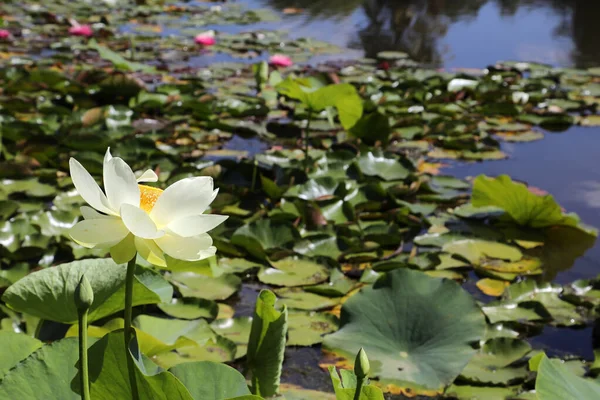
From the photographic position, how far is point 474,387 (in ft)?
4.24

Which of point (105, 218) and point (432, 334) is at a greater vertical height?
point (105, 218)

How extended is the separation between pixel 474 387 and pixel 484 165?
59.6 inches

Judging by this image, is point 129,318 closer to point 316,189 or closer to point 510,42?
point 316,189

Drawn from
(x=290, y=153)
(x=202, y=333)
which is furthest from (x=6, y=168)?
(x=202, y=333)

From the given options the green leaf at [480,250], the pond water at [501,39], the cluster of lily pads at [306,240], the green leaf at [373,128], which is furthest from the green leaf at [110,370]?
the green leaf at [373,128]

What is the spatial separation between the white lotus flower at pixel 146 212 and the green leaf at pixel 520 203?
145cm

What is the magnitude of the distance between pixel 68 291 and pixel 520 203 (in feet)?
4.72

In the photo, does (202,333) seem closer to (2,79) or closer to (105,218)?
(105,218)

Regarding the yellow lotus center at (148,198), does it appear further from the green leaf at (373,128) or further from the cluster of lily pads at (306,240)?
the green leaf at (373,128)

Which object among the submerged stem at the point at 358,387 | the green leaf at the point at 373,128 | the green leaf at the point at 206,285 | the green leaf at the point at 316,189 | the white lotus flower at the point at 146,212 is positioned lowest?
the green leaf at the point at 206,285

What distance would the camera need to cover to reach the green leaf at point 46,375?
0.70 metres

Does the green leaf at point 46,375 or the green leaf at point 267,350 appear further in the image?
the green leaf at point 267,350

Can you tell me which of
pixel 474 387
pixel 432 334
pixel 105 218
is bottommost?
pixel 474 387

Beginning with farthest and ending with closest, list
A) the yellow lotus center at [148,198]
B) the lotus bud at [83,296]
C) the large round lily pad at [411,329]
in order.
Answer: the large round lily pad at [411,329], the yellow lotus center at [148,198], the lotus bud at [83,296]
